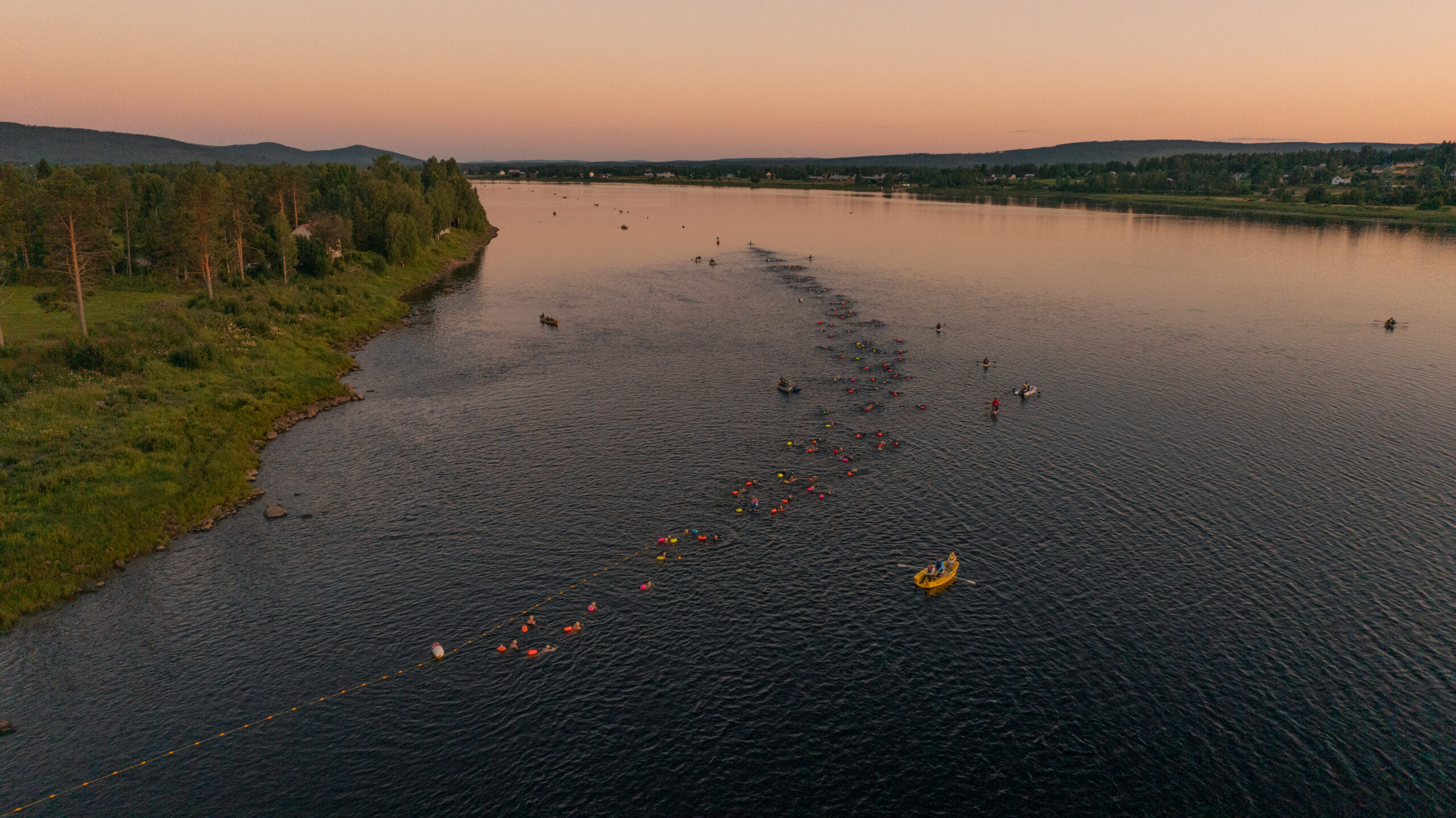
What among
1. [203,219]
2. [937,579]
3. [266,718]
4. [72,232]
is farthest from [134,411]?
[937,579]

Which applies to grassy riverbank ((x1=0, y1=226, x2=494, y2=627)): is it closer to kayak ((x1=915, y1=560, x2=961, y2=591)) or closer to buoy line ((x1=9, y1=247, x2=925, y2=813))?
buoy line ((x1=9, y1=247, x2=925, y2=813))

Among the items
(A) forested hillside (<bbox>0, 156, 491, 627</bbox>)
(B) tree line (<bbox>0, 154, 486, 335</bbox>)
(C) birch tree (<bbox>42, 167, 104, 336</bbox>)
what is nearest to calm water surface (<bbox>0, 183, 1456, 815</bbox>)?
(A) forested hillside (<bbox>0, 156, 491, 627</bbox>)

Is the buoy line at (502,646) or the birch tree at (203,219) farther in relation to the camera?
the birch tree at (203,219)

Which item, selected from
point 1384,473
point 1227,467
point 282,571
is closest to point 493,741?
point 282,571

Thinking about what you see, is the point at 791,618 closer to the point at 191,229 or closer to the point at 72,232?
the point at 72,232

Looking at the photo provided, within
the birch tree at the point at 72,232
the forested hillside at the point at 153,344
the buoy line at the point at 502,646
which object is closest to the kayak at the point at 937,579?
the buoy line at the point at 502,646

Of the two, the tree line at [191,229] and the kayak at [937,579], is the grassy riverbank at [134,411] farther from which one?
the kayak at [937,579]
